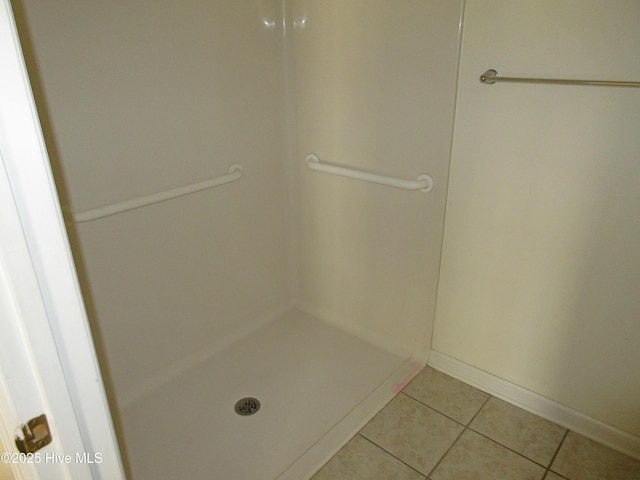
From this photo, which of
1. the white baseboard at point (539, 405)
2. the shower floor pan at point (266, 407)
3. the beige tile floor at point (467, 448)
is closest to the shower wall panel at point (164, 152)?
the shower floor pan at point (266, 407)

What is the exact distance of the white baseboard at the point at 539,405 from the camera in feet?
5.15

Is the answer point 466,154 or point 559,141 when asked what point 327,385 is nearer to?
point 466,154

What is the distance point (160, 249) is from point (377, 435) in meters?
1.05

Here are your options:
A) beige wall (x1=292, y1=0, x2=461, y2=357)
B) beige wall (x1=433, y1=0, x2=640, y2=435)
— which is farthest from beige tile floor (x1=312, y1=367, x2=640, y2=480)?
beige wall (x1=292, y1=0, x2=461, y2=357)

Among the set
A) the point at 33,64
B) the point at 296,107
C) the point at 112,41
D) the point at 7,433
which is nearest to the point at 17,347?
the point at 7,433

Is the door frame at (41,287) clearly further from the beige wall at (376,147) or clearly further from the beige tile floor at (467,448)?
the beige wall at (376,147)

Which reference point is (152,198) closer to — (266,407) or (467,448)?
(266,407)

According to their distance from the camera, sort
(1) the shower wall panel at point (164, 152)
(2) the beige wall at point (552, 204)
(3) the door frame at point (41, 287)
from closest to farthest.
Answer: (3) the door frame at point (41, 287) → (2) the beige wall at point (552, 204) → (1) the shower wall panel at point (164, 152)

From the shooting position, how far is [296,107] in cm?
202

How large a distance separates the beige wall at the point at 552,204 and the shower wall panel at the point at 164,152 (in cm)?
83

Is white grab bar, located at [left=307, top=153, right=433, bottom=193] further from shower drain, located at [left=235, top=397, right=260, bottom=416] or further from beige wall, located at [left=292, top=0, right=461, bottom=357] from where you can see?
shower drain, located at [left=235, top=397, right=260, bottom=416]

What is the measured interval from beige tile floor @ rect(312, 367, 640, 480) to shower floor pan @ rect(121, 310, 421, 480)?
79mm

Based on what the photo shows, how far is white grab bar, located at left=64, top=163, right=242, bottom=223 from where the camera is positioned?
1497mm

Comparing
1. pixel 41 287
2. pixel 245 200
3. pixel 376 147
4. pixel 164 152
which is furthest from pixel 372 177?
pixel 41 287
